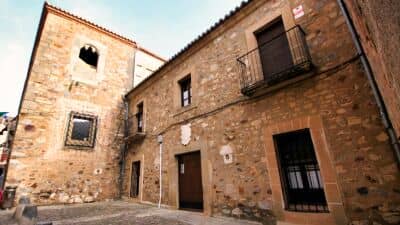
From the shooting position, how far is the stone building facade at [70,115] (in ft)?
24.4

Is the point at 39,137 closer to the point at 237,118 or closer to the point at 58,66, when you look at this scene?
the point at 58,66

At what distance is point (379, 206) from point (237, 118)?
9.75 ft

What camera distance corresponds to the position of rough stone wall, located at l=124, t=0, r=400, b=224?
319 cm

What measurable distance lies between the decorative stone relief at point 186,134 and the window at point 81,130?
4.78 metres

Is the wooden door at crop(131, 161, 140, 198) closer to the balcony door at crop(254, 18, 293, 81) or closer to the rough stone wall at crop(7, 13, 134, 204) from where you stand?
the rough stone wall at crop(7, 13, 134, 204)

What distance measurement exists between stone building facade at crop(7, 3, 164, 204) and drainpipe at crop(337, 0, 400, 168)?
9371mm

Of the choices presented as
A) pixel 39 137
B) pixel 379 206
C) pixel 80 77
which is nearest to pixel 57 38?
pixel 80 77

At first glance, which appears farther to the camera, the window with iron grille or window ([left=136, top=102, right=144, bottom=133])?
window ([left=136, top=102, right=144, bottom=133])

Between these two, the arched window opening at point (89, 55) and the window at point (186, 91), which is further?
the arched window opening at point (89, 55)

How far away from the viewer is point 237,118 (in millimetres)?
5109

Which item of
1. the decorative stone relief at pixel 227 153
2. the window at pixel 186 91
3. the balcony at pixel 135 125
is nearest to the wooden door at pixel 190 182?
the decorative stone relief at pixel 227 153

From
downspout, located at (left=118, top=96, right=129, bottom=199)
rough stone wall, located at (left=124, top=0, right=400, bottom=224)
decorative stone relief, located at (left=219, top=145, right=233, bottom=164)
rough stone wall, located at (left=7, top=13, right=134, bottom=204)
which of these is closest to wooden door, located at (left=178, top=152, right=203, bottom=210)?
rough stone wall, located at (left=124, top=0, right=400, bottom=224)

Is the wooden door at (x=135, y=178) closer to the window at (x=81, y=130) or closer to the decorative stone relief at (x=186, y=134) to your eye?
the window at (x=81, y=130)

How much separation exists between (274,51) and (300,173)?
280 cm
